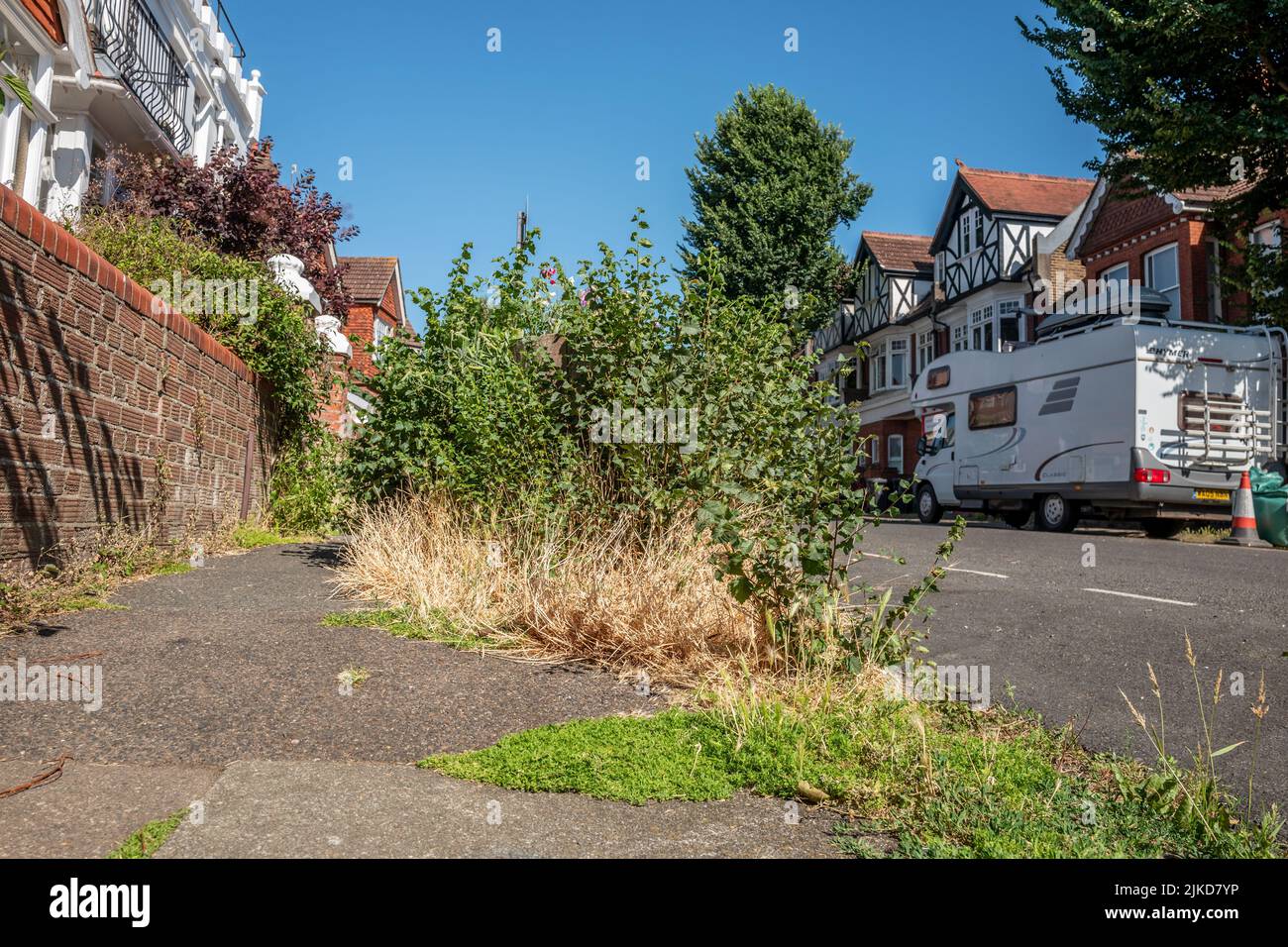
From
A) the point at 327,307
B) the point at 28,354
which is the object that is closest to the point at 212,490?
the point at 28,354

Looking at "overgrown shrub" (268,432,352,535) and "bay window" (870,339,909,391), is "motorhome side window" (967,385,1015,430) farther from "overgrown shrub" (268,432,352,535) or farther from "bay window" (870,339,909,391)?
"bay window" (870,339,909,391)

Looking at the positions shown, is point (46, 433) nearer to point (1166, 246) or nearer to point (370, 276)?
point (1166, 246)

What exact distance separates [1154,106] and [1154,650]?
36.7ft

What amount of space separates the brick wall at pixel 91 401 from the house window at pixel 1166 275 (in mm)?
20816

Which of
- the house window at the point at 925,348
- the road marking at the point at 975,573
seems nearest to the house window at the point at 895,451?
the house window at the point at 925,348

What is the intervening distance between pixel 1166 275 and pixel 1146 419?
33.0 ft

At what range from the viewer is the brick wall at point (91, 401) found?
486 centimetres

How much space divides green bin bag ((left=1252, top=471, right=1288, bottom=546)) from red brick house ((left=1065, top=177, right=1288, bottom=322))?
688cm

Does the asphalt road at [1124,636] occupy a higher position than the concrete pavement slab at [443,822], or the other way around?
A: the concrete pavement slab at [443,822]

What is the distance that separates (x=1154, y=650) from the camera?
5.34m

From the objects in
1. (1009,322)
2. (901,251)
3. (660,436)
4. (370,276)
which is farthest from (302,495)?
(901,251)

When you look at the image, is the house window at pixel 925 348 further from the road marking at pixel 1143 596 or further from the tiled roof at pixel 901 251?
the road marking at pixel 1143 596

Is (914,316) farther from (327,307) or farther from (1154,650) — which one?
(1154,650)

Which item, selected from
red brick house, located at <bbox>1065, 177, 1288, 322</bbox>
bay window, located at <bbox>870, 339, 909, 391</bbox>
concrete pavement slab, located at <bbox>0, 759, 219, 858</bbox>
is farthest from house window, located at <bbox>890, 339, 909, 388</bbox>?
concrete pavement slab, located at <bbox>0, 759, 219, 858</bbox>
